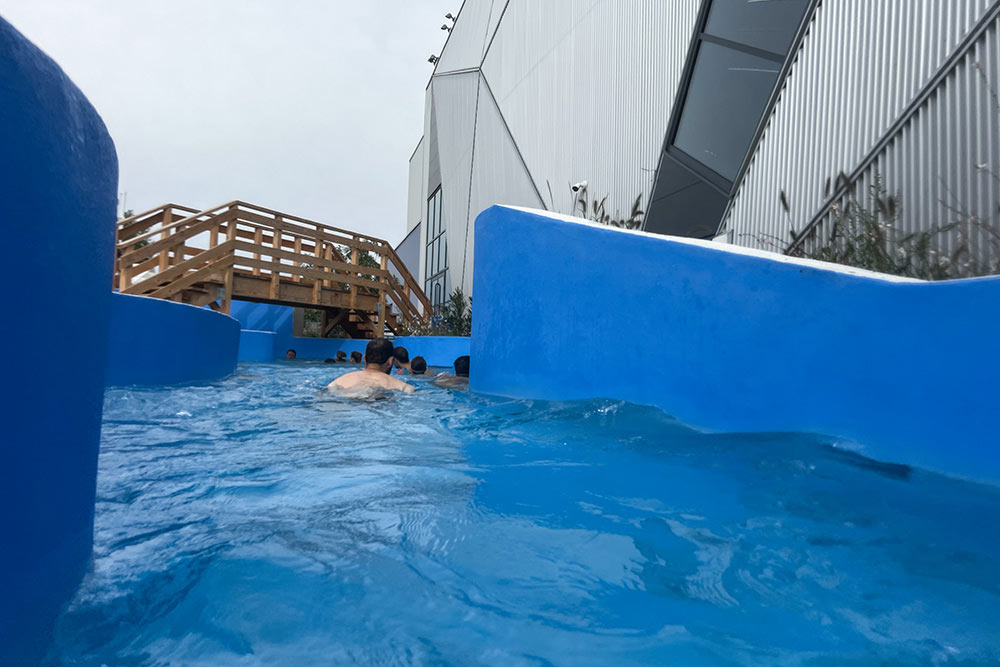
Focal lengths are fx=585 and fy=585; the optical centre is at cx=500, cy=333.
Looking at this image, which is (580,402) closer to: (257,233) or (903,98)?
(903,98)

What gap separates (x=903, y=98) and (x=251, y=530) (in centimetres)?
447

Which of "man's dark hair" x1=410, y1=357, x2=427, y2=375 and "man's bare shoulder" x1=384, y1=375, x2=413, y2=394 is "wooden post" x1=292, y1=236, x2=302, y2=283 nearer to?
"man's dark hair" x1=410, y1=357, x2=427, y2=375

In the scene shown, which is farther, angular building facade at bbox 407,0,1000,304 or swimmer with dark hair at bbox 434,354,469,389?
swimmer with dark hair at bbox 434,354,469,389

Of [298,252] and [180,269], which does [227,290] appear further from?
[298,252]

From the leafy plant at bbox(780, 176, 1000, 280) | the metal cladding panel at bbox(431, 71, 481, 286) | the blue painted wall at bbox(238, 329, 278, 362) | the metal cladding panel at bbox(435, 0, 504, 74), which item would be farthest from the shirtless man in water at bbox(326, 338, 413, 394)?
the metal cladding panel at bbox(435, 0, 504, 74)

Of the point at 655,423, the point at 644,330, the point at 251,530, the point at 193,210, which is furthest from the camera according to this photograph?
the point at 193,210

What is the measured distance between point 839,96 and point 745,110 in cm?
156

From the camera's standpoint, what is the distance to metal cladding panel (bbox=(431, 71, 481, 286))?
14.0 metres

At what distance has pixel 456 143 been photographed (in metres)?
15.3

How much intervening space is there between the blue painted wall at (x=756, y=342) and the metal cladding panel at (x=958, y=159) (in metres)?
0.94


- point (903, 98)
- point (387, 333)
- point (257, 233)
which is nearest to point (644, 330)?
point (903, 98)

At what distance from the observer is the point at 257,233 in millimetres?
11516

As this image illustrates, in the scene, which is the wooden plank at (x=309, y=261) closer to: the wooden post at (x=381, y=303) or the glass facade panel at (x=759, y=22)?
the wooden post at (x=381, y=303)

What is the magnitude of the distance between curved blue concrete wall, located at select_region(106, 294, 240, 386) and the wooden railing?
321 centimetres
